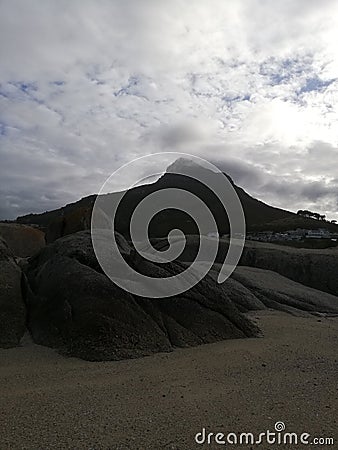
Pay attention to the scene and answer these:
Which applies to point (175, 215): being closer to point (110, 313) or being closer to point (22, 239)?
point (22, 239)

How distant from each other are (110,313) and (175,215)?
2604 inches

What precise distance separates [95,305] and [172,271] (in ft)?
8.40

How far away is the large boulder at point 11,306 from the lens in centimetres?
901

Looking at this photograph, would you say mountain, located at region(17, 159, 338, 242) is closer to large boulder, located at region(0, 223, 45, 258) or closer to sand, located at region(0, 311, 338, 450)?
large boulder, located at region(0, 223, 45, 258)

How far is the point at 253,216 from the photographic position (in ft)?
334

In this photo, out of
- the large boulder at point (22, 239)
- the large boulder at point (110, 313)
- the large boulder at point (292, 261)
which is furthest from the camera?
the large boulder at point (22, 239)

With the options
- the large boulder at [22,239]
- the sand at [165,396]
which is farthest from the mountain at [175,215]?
the sand at [165,396]

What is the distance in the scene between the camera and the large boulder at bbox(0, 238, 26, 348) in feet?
29.6

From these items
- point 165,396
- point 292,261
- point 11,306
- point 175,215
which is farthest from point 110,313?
point 175,215

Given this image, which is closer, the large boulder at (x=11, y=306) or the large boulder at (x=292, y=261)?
the large boulder at (x=11, y=306)

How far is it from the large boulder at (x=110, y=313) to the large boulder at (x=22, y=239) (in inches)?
594

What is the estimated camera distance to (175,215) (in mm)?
74875

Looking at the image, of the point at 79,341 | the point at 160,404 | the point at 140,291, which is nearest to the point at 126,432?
the point at 160,404

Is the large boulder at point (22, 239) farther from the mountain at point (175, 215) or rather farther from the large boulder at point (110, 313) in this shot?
the large boulder at point (110, 313)
